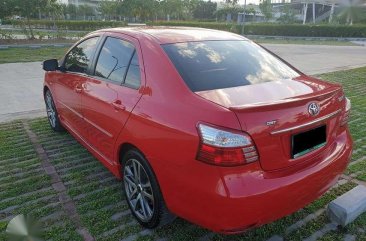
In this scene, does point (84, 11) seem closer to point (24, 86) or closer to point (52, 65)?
point (24, 86)

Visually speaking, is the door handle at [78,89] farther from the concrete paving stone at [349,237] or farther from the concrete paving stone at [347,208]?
the concrete paving stone at [349,237]

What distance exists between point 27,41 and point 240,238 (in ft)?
65.3

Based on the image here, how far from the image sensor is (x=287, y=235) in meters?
2.75

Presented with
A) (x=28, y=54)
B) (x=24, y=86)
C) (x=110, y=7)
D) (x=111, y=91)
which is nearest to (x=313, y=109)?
(x=111, y=91)

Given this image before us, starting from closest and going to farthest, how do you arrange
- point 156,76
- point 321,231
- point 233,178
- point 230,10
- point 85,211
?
point 233,178 < point 156,76 < point 321,231 < point 85,211 < point 230,10

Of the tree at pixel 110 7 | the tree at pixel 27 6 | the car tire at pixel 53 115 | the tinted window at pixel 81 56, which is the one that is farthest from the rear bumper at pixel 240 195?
the tree at pixel 110 7

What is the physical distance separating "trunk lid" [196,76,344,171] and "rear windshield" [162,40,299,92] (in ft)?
0.47

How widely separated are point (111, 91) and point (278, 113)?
5.20ft

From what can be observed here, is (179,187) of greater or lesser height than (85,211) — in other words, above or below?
above

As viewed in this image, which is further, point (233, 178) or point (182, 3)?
point (182, 3)

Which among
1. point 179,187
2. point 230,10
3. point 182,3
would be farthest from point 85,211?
point 230,10

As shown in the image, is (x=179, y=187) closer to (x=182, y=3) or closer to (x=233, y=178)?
(x=233, y=178)

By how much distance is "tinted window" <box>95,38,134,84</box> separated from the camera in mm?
3064

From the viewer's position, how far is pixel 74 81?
395 cm
